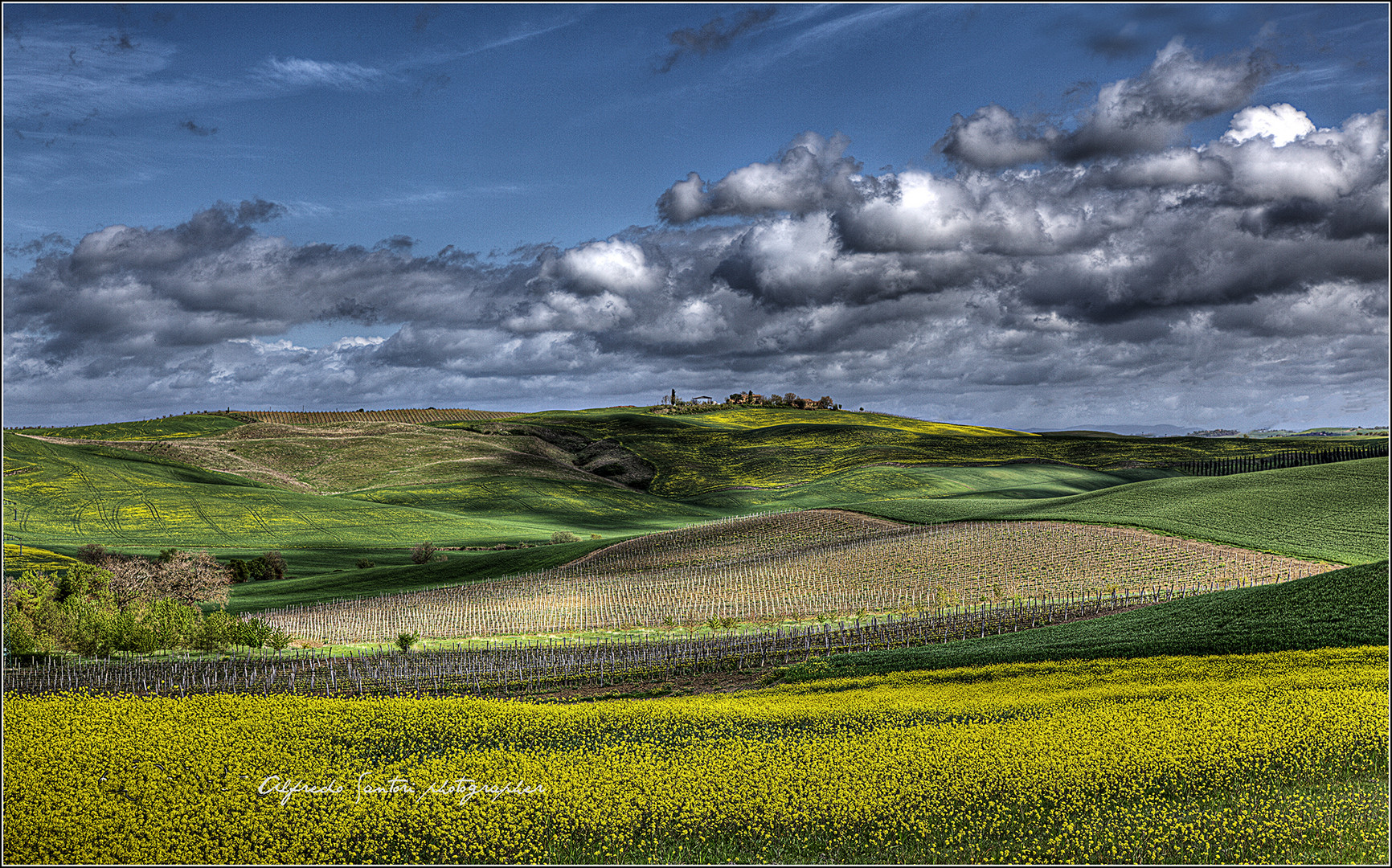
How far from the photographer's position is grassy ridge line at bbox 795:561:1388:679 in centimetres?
3238

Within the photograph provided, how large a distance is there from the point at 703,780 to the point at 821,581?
45.7 m

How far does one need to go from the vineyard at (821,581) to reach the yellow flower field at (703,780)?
29812 millimetres

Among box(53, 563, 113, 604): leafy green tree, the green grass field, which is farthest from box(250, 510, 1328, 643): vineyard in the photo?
box(53, 563, 113, 604): leafy green tree

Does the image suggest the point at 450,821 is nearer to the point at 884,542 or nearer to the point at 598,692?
the point at 598,692

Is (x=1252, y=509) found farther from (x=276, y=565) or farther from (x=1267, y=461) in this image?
(x=276, y=565)

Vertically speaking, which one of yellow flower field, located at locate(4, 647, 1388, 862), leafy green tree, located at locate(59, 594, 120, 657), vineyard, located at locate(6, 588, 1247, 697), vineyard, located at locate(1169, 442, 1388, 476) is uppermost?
vineyard, located at locate(1169, 442, 1388, 476)

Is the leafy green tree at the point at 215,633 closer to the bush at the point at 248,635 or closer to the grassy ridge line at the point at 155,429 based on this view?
the bush at the point at 248,635

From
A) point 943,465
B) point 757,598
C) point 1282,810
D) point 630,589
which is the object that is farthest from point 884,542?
point 943,465

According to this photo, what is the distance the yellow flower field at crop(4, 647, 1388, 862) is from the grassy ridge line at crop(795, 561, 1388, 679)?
6514 mm

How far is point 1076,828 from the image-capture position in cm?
1711

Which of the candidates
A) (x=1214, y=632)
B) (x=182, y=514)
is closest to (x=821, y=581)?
(x=1214, y=632)

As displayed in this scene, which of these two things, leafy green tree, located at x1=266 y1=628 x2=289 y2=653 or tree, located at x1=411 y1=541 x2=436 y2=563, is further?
tree, located at x1=411 y1=541 x2=436 y2=563

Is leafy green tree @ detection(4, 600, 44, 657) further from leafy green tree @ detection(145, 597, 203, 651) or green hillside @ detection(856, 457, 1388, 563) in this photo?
green hillside @ detection(856, 457, 1388, 563)

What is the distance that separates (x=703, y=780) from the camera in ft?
64.7
